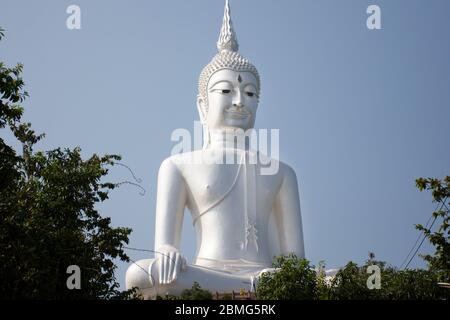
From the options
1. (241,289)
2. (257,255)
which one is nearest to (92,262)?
Answer: (241,289)

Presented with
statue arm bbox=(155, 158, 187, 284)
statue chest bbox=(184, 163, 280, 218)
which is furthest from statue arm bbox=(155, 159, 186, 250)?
statue chest bbox=(184, 163, 280, 218)

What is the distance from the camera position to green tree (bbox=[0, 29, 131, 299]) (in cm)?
939

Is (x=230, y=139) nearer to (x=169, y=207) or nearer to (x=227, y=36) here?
(x=169, y=207)

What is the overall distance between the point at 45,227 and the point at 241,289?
182 inches

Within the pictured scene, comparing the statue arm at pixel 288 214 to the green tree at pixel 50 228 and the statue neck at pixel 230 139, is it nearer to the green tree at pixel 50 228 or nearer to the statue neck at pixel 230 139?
the statue neck at pixel 230 139

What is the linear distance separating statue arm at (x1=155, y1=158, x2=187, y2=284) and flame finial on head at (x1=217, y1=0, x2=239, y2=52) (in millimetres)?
2950

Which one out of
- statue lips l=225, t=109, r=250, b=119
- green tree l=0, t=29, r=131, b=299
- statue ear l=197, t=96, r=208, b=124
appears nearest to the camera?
green tree l=0, t=29, r=131, b=299

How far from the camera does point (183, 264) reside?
535 inches

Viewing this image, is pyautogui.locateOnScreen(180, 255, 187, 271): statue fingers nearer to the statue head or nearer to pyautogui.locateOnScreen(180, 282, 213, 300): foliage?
pyautogui.locateOnScreen(180, 282, 213, 300): foliage

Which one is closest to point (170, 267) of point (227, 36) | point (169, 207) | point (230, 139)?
point (169, 207)

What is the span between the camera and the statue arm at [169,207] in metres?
14.6

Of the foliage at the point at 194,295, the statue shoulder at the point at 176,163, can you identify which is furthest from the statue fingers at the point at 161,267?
the statue shoulder at the point at 176,163
